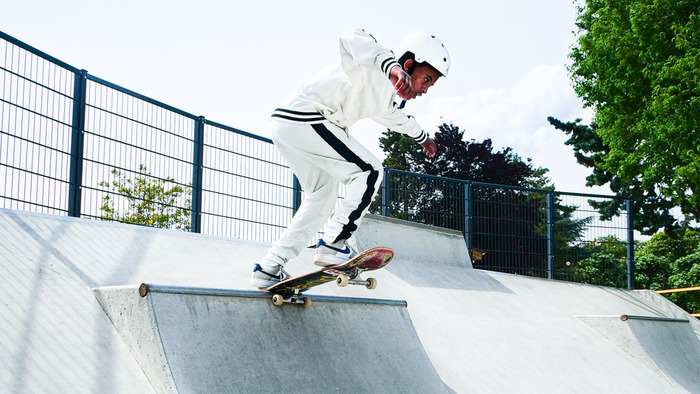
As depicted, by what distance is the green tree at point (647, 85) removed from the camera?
1611 cm

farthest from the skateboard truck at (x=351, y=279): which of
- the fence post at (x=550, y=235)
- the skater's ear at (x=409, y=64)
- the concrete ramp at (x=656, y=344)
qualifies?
the fence post at (x=550, y=235)

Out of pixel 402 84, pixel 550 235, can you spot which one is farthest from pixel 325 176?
pixel 550 235

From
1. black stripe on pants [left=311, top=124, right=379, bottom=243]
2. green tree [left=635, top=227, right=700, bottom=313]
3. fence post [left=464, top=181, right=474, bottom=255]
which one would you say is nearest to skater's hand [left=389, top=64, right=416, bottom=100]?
black stripe on pants [left=311, top=124, right=379, bottom=243]

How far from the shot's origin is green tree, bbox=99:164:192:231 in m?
7.48

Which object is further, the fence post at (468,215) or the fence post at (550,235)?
the fence post at (550,235)

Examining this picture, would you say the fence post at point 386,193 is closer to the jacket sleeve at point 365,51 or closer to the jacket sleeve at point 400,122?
the jacket sleeve at point 400,122

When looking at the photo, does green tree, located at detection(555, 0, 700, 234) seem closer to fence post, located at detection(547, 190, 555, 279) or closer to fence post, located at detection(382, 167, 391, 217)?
fence post, located at detection(547, 190, 555, 279)

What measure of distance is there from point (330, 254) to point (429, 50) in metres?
1.59

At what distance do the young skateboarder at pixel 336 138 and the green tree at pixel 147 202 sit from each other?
3.47 m

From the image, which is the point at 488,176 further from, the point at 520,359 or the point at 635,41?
the point at 520,359

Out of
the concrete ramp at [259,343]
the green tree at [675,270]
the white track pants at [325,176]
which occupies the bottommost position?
the green tree at [675,270]

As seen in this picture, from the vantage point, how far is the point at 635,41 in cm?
1753

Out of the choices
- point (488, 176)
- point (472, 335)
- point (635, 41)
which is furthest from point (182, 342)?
point (488, 176)

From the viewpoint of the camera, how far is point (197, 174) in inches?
329
